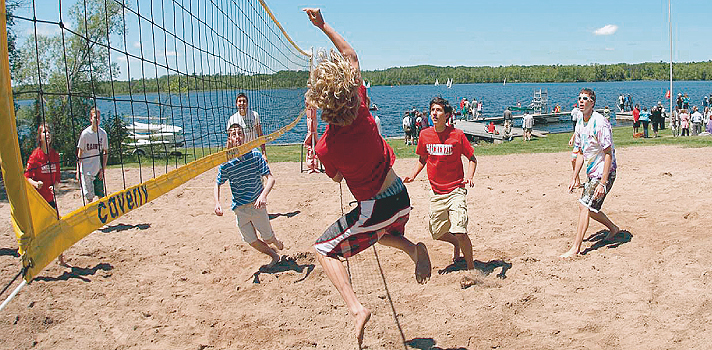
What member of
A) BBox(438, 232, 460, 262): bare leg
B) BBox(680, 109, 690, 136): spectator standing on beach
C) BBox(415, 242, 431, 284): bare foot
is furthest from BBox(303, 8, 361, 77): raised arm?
BBox(680, 109, 690, 136): spectator standing on beach

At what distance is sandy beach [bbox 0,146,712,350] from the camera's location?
4.22 m

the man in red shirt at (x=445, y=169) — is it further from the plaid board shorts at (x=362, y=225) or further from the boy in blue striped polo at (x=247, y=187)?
the plaid board shorts at (x=362, y=225)

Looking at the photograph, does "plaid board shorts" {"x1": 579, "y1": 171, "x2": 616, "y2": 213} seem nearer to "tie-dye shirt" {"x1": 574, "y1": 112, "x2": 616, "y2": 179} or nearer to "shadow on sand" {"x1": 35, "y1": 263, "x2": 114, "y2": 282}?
"tie-dye shirt" {"x1": 574, "y1": 112, "x2": 616, "y2": 179}

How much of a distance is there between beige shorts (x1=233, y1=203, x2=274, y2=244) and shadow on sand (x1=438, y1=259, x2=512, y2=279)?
1.75 meters

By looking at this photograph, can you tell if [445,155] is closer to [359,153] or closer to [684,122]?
[359,153]

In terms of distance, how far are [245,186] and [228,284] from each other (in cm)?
94

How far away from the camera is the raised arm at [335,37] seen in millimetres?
3287

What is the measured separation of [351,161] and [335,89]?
1.44 ft

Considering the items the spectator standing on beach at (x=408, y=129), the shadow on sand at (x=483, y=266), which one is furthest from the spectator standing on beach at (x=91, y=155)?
the spectator standing on beach at (x=408, y=129)

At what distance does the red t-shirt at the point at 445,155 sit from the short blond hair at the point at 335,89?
220cm

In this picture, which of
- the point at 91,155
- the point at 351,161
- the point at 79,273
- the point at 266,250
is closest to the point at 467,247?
the point at 266,250

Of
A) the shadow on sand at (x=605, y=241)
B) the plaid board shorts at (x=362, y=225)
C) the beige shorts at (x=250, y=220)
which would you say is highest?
the plaid board shorts at (x=362, y=225)

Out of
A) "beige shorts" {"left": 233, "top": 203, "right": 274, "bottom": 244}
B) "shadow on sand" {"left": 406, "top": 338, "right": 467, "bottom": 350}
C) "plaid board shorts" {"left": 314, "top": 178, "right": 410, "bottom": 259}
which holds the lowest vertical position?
"shadow on sand" {"left": 406, "top": 338, "right": 467, "bottom": 350}

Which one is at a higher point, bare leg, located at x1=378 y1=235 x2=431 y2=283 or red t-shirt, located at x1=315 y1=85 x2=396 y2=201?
red t-shirt, located at x1=315 y1=85 x2=396 y2=201
